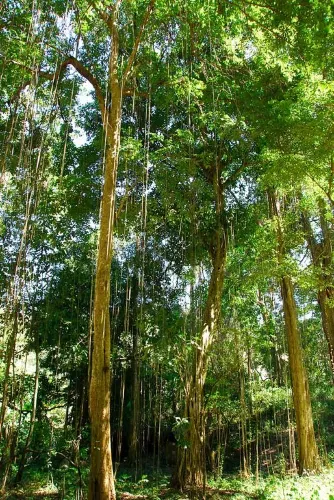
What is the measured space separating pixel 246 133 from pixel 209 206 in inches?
56.2

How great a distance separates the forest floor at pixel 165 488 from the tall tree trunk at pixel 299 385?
34 centimetres

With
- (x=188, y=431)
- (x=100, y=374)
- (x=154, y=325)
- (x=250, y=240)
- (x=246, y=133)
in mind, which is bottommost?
(x=188, y=431)

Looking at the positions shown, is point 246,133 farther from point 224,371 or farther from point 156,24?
point 224,371

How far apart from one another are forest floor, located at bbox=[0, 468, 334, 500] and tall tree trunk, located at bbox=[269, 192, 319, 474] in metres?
0.34

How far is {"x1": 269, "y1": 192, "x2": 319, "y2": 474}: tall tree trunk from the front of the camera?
21.6ft

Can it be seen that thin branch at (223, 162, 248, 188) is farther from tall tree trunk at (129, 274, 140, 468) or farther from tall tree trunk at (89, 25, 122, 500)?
tall tree trunk at (89, 25, 122, 500)

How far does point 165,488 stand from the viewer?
254 inches

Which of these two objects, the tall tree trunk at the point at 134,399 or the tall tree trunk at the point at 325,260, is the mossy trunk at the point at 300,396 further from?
the tall tree trunk at the point at 134,399

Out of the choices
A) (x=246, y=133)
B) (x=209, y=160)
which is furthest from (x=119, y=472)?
(x=246, y=133)

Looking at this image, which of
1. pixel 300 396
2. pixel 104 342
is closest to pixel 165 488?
pixel 300 396

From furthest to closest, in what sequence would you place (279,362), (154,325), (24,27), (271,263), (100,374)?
(279,362)
(154,325)
(271,263)
(24,27)
(100,374)

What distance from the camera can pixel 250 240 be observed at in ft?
24.2

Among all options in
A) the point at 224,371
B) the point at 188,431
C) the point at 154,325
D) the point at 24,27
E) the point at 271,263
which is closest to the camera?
the point at 24,27

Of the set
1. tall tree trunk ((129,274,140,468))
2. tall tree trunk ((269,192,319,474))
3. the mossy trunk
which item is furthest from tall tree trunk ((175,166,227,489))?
tall tree trunk ((129,274,140,468))
